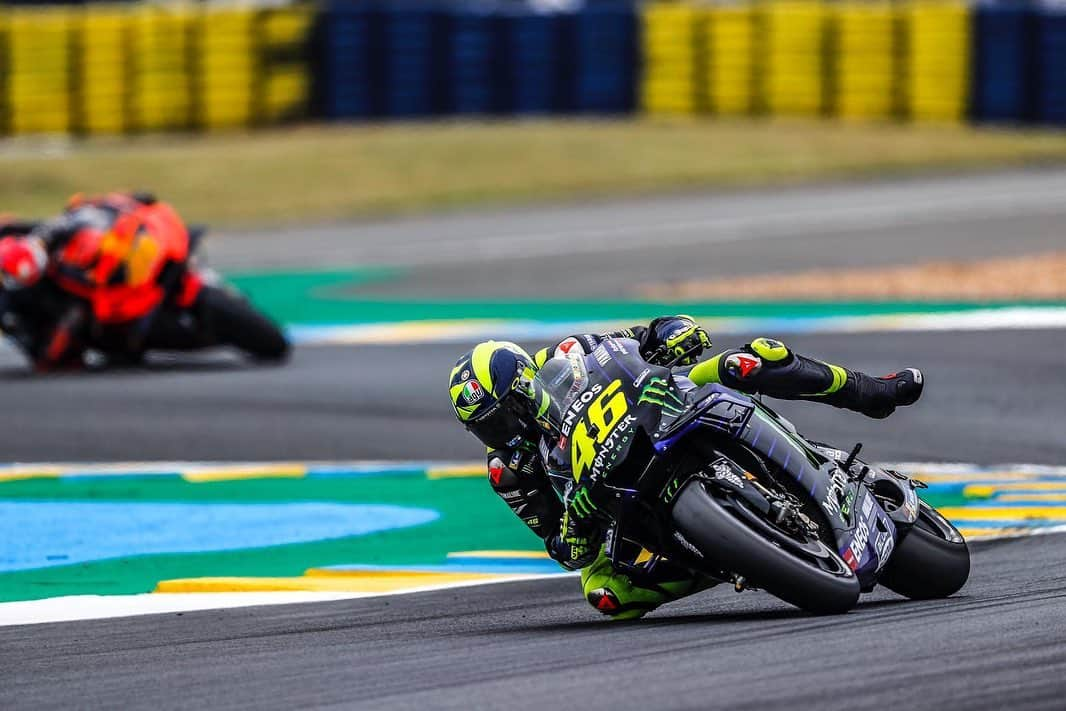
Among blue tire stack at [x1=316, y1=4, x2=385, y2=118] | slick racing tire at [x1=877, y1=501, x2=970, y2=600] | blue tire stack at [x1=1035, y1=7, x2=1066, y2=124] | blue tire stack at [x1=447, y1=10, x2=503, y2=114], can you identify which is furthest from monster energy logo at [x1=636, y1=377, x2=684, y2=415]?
blue tire stack at [x1=316, y1=4, x2=385, y2=118]

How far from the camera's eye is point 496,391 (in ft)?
21.1

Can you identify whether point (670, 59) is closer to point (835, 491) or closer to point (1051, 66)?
point (1051, 66)

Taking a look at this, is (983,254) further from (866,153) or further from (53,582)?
(53,582)

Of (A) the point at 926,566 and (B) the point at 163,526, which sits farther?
(B) the point at 163,526

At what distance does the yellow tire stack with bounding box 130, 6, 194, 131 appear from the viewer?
2678 cm

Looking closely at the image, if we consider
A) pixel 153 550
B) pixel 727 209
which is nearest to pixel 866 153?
pixel 727 209

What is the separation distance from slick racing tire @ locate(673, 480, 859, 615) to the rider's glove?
2.22 feet

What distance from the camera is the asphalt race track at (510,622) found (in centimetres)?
511

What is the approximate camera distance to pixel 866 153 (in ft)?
83.2

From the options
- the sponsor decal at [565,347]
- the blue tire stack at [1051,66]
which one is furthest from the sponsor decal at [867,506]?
the blue tire stack at [1051,66]

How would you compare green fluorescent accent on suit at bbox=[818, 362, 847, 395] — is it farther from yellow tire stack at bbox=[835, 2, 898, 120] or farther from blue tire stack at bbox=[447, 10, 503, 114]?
blue tire stack at bbox=[447, 10, 503, 114]

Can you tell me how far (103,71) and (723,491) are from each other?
907 inches

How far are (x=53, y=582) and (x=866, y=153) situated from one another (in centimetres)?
1941

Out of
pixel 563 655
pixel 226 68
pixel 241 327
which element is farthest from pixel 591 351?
pixel 226 68
